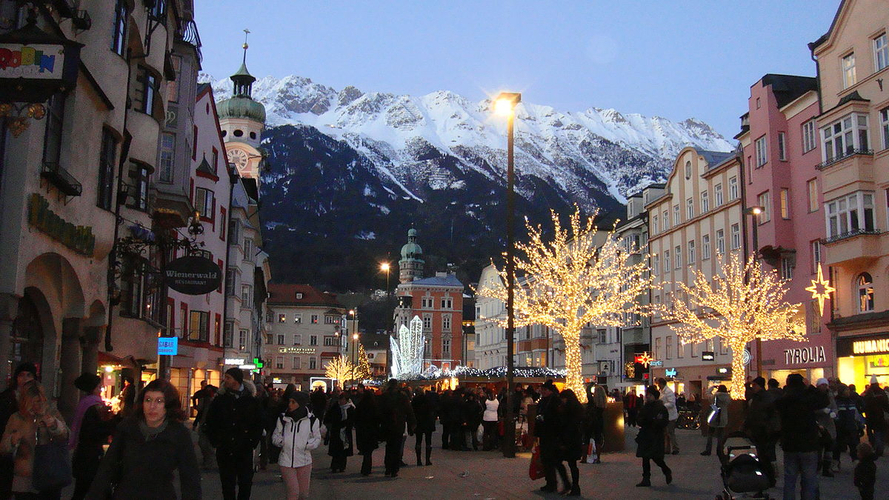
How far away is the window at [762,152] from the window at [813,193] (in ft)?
9.68

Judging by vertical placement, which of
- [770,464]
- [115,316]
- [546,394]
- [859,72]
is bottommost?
[770,464]

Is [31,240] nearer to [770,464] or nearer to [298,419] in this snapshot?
[298,419]

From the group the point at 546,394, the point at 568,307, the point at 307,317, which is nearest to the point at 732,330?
the point at 568,307

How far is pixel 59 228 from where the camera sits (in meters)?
17.6

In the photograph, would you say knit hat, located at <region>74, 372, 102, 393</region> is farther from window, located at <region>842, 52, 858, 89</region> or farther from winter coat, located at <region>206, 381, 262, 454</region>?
window, located at <region>842, 52, 858, 89</region>

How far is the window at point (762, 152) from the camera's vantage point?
43159mm

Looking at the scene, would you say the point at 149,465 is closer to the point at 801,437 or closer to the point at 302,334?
the point at 801,437

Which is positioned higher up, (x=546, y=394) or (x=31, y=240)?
(x=31, y=240)

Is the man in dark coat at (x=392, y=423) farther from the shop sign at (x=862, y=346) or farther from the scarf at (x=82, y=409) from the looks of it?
the shop sign at (x=862, y=346)

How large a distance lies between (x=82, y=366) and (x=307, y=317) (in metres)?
104

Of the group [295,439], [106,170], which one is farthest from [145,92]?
[295,439]

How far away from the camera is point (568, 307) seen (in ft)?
94.1

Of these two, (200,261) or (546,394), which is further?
(200,261)

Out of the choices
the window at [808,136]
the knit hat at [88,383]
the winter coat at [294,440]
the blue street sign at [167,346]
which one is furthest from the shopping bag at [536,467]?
the window at [808,136]
